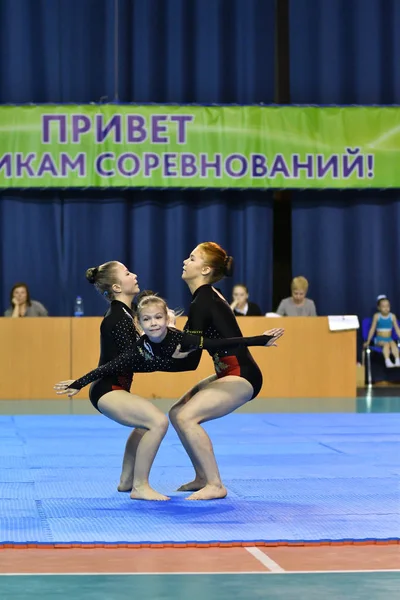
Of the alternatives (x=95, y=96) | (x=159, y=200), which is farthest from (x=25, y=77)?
(x=159, y=200)

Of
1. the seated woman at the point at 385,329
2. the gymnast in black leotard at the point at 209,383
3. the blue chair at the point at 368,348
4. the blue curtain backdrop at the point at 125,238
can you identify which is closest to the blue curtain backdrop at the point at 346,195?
the blue curtain backdrop at the point at 125,238

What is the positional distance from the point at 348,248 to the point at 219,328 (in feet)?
35.8

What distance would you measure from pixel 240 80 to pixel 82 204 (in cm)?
304

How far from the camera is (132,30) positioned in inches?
668

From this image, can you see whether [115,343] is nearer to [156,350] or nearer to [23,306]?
[156,350]

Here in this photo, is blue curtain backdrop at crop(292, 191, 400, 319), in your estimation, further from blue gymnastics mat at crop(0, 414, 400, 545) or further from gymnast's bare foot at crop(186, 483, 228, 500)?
gymnast's bare foot at crop(186, 483, 228, 500)

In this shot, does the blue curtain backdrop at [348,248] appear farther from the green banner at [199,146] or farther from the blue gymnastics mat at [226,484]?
the blue gymnastics mat at [226,484]

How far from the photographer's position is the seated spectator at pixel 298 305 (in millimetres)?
14789

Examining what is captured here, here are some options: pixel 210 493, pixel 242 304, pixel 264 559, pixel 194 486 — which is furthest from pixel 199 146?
pixel 264 559

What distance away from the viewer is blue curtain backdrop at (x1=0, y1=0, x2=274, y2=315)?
16.7 meters

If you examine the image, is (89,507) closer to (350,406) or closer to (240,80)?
(350,406)

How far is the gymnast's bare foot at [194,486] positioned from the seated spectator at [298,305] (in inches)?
322

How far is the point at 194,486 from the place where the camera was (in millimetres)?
6703

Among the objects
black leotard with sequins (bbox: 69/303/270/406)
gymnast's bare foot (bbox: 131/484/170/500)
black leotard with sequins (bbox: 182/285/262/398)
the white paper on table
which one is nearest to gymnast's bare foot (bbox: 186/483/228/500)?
gymnast's bare foot (bbox: 131/484/170/500)
